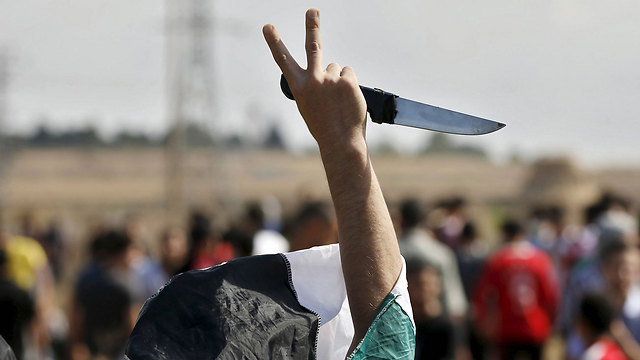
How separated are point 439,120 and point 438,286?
475cm

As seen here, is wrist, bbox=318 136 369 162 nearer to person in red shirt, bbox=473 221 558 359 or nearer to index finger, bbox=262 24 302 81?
index finger, bbox=262 24 302 81

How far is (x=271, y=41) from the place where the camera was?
62.4 inches

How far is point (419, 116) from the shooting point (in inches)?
66.6

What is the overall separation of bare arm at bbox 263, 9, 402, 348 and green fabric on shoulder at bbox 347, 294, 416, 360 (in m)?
0.02

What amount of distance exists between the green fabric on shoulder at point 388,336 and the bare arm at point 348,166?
0.06ft

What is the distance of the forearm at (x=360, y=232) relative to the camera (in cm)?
157

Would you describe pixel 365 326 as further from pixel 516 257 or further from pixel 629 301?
pixel 516 257

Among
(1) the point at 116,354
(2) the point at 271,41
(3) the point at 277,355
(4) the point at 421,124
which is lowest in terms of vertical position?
(1) the point at 116,354

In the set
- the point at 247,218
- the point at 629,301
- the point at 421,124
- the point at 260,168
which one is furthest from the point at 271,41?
the point at 260,168

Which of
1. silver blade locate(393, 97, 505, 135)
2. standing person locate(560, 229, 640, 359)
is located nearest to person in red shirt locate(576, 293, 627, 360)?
standing person locate(560, 229, 640, 359)

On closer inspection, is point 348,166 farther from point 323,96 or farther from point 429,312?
point 429,312

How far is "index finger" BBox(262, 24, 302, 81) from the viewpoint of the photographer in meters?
1.57

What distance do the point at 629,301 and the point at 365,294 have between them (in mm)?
4553

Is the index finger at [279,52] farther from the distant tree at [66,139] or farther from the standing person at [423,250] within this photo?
the distant tree at [66,139]
